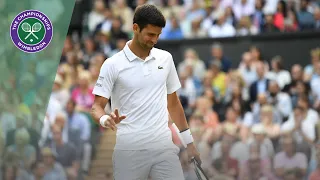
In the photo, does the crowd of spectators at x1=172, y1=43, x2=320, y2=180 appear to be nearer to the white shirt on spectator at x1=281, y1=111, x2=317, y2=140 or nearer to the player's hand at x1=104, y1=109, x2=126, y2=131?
the white shirt on spectator at x1=281, y1=111, x2=317, y2=140

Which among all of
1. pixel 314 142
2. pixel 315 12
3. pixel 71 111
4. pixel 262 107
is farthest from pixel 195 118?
pixel 315 12

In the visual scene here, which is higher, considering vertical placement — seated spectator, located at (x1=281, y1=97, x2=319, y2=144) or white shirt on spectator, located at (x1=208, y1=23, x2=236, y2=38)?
white shirt on spectator, located at (x1=208, y1=23, x2=236, y2=38)

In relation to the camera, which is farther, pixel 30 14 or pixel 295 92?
pixel 295 92

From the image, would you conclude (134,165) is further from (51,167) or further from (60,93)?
(60,93)

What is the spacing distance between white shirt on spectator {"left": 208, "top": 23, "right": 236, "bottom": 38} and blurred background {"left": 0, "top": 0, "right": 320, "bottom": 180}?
2 centimetres

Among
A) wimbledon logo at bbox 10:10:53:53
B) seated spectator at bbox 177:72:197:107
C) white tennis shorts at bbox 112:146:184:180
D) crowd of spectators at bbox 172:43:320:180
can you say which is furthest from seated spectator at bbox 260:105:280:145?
white tennis shorts at bbox 112:146:184:180

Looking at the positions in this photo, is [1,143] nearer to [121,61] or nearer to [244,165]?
[121,61]

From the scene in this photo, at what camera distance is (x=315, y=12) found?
1440 cm

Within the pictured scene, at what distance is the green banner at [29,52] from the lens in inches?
274

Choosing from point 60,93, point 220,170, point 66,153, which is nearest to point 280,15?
point 60,93

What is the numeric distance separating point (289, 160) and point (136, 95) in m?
4.06

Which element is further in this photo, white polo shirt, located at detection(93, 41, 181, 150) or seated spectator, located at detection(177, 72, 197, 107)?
seated spectator, located at detection(177, 72, 197, 107)

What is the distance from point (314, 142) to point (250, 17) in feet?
19.1

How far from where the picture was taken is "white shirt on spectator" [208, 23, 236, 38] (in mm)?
14991
